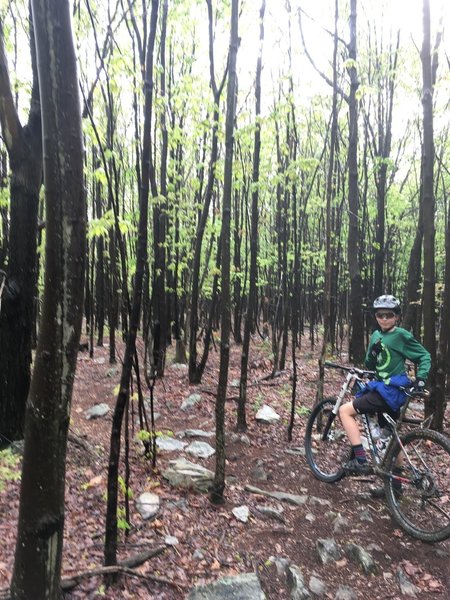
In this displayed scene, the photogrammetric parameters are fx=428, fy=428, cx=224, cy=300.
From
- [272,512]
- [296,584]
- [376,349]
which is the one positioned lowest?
[272,512]

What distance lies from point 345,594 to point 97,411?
5.72 metres

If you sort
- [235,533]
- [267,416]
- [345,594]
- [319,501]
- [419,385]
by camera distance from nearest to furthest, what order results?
1. [345,594]
2. [235,533]
3. [419,385]
4. [319,501]
5. [267,416]

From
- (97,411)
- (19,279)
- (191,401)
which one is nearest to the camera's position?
(19,279)

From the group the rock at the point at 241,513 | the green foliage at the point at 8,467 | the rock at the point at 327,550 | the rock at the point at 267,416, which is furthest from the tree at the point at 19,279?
the rock at the point at 267,416

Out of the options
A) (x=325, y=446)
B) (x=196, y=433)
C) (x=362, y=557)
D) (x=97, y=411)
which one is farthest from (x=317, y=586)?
(x=97, y=411)

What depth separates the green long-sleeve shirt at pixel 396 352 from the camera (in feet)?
14.7

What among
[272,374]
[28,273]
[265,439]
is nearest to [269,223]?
[272,374]

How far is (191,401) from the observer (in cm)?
849

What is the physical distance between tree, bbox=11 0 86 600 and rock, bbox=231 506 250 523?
2332mm

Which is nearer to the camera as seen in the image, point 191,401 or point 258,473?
point 258,473

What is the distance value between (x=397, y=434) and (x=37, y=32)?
176 inches

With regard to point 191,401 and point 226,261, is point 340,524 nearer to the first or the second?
point 226,261

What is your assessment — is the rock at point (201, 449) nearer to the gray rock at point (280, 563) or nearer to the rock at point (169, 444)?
the rock at point (169, 444)

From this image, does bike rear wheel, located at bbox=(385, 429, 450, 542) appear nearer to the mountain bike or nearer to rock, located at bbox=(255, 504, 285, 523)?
the mountain bike
